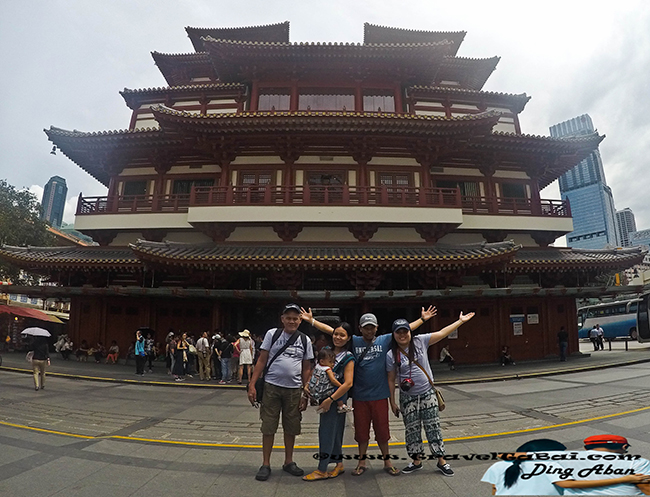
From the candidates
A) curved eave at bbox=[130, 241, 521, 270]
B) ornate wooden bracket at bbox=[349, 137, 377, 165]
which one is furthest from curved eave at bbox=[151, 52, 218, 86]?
curved eave at bbox=[130, 241, 521, 270]

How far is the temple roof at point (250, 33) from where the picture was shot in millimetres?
21734

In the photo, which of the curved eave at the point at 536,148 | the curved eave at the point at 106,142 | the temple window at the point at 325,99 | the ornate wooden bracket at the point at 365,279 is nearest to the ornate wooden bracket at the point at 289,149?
the temple window at the point at 325,99

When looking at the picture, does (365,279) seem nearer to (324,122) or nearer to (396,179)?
(396,179)

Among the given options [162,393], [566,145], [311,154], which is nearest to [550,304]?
[566,145]

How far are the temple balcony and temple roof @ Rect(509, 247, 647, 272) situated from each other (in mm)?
1335

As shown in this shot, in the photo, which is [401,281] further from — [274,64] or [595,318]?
[595,318]

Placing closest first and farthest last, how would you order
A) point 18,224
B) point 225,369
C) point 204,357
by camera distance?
point 225,369 < point 204,357 < point 18,224

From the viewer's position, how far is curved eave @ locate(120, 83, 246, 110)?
19109mm

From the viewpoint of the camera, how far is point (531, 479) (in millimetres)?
2455

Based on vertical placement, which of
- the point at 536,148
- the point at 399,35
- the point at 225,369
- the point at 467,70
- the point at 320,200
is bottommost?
the point at 225,369

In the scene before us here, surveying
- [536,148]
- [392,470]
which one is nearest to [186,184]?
[392,470]

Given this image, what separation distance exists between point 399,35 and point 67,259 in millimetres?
21348

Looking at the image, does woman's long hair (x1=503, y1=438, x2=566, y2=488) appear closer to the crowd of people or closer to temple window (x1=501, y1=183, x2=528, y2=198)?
the crowd of people

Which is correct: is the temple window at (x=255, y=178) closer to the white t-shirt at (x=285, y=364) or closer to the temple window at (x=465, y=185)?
the temple window at (x=465, y=185)
